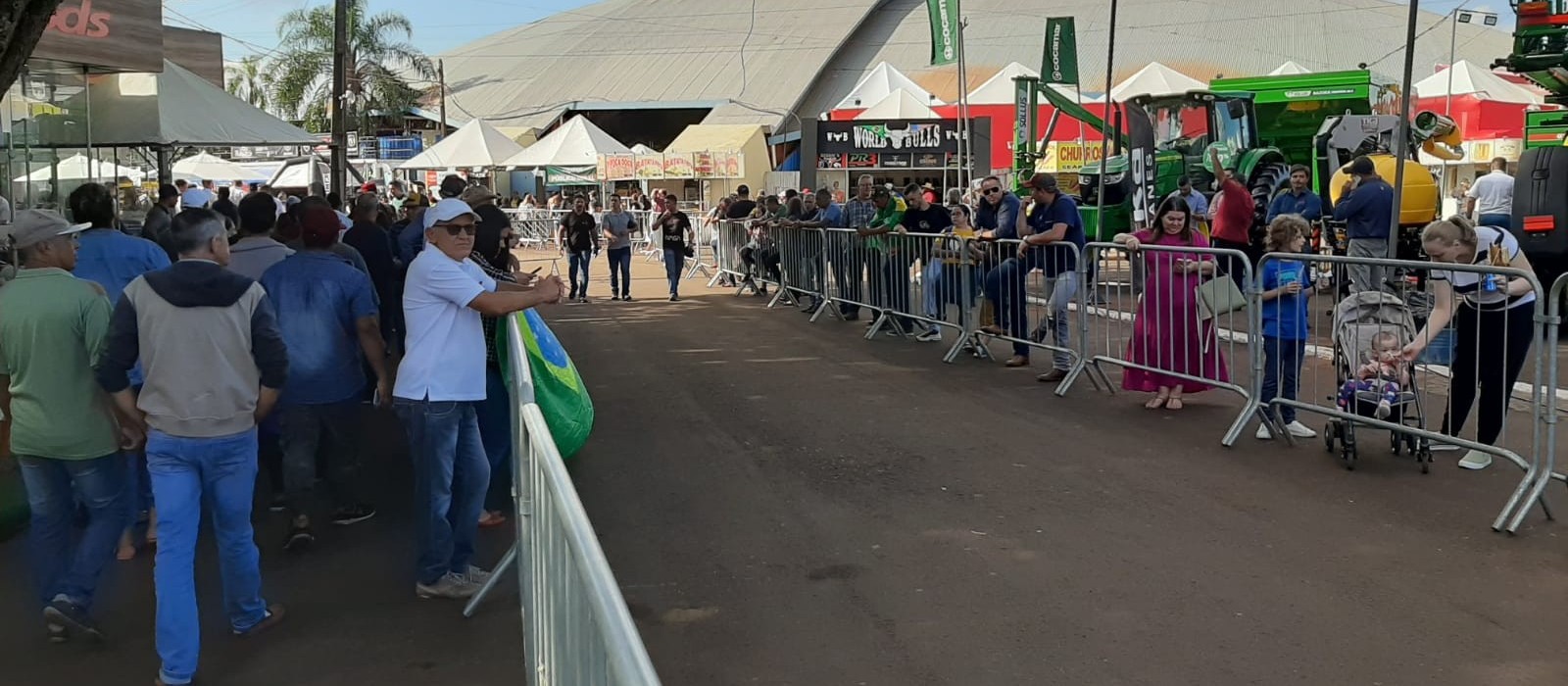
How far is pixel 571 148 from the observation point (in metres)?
38.3

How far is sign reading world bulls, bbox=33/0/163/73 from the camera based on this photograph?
9.89m

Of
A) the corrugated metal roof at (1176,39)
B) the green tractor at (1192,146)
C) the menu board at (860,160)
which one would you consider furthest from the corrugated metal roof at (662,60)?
the green tractor at (1192,146)

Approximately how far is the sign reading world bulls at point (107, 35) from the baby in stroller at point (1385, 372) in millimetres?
9241

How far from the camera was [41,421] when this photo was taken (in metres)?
5.05

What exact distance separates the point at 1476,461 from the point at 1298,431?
1.15 meters

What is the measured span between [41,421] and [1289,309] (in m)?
6.84

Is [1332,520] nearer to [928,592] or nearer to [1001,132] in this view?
[928,592]

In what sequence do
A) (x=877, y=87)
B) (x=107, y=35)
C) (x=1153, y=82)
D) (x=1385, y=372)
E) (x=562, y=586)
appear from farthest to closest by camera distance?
(x=877, y=87), (x=1153, y=82), (x=107, y=35), (x=1385, y=372), (x=562, y=586)

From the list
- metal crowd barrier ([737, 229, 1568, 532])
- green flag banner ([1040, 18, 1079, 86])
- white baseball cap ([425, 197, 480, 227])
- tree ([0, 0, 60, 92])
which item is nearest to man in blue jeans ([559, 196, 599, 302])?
metal crowd barrier ([737, 229, 1568, 532])

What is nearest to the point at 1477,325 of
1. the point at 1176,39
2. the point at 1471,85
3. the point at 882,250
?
the point at 882,250

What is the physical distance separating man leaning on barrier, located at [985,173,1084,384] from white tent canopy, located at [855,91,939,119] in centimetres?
2963

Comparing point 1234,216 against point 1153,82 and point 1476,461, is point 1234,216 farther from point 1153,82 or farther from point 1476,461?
point 1153,82

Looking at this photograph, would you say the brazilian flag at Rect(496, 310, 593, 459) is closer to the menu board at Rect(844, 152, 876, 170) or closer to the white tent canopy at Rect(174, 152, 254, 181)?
the menu board at Rect(844, 152, 876, 170)

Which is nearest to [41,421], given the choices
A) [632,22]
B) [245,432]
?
[245,432]
